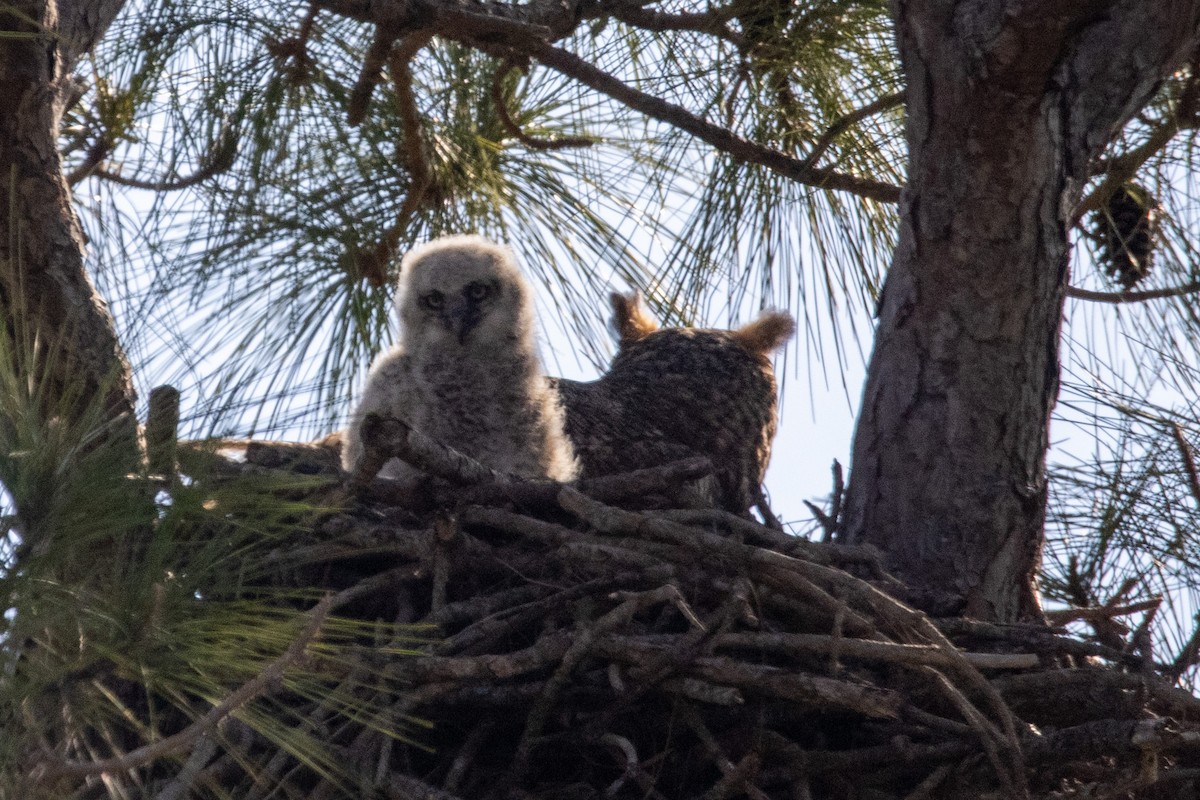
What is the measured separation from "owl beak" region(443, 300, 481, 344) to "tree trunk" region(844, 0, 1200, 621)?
2.97 ft

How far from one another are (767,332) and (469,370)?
3.34 ft

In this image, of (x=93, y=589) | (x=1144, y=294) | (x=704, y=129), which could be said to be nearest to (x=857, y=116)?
(x=704, y=129)

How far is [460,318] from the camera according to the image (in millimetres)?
3154

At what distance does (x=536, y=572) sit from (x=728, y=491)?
125 centimetres

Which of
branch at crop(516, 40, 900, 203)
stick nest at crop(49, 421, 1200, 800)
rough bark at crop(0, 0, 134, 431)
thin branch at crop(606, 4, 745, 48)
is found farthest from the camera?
thin branch at crop(606, 4, 745, 48)

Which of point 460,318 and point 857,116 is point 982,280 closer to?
point 857,116

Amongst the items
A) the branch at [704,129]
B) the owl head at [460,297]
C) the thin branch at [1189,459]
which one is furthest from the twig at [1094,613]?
the owl head at [460,297]

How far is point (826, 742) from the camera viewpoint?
2141 millimetres

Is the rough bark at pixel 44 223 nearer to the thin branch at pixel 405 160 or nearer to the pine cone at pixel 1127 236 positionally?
the thin branch at pixel 405 160

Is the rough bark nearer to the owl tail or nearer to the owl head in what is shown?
the owl head

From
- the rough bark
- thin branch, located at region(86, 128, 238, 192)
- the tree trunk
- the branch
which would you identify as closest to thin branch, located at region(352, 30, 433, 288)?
the branch

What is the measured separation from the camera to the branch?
283cm

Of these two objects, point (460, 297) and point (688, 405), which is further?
point (688, 405)

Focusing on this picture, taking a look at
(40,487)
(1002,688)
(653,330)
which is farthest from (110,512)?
(653,330)
